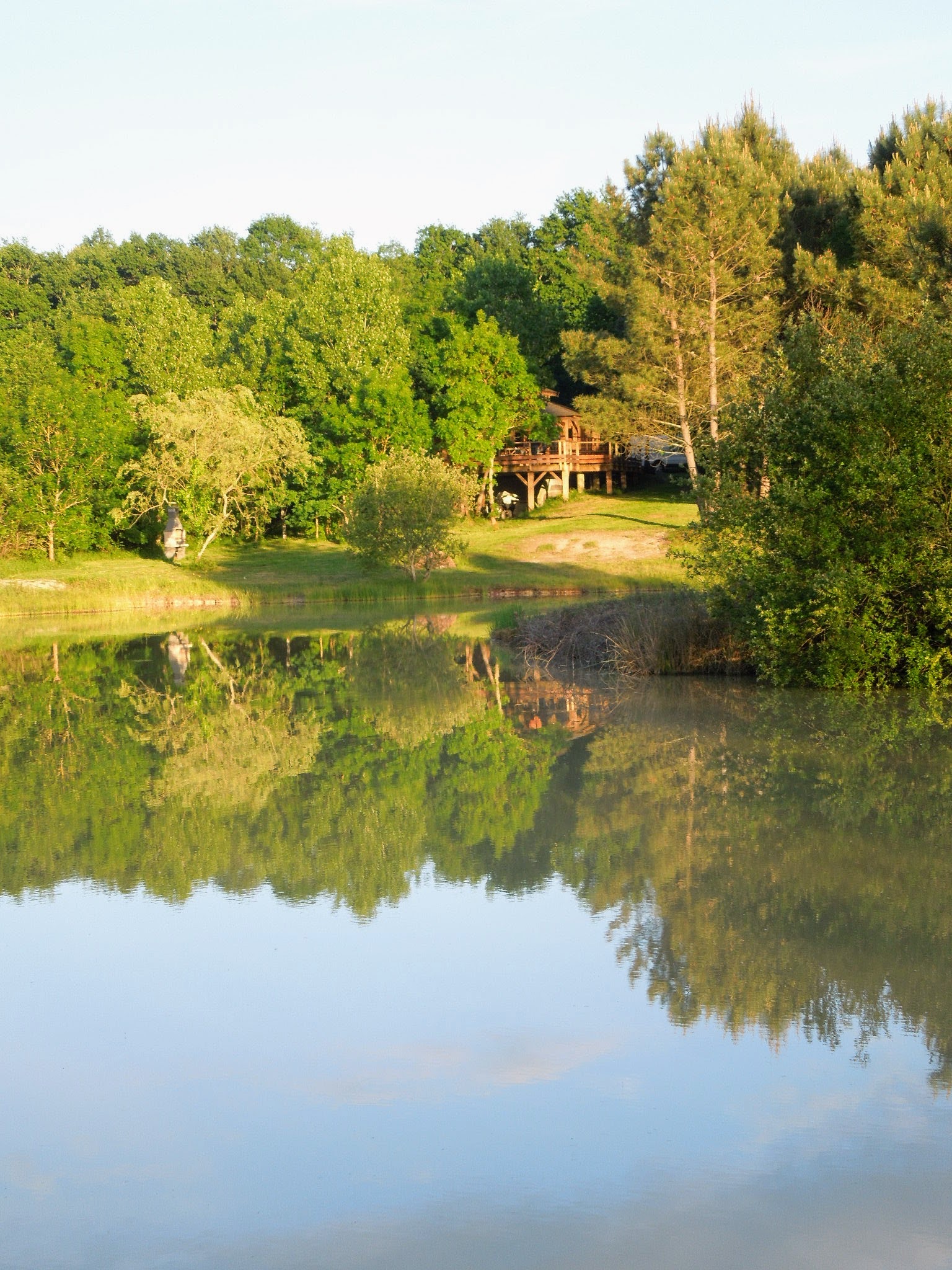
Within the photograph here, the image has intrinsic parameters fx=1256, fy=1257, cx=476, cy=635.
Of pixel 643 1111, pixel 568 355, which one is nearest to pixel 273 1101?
pixel 643 1111

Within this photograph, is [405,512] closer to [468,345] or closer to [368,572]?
[368,572]

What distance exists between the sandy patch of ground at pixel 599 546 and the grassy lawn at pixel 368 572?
6 centimetres

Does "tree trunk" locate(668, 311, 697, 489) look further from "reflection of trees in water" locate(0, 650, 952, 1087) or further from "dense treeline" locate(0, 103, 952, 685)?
"reflection of trees in water" locate(0, 650, 952, 1087)

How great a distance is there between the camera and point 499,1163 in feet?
14.5

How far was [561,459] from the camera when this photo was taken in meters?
52.0

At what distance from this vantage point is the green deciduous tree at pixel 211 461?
4431 cm

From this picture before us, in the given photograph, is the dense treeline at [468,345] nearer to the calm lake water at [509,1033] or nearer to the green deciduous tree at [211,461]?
the green deciduous tree at [211,461]

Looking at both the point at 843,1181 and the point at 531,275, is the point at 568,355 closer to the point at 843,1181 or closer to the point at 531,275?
the point at 531,275

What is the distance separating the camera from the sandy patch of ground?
3981cm

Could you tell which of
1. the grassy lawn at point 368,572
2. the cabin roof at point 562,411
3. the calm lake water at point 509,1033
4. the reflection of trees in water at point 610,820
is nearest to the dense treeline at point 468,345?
the cabin roof at point 562,411

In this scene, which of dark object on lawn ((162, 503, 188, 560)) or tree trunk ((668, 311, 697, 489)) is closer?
tree trunk ((668, 311, 697, 489))

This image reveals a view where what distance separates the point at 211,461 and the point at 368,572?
8634mm

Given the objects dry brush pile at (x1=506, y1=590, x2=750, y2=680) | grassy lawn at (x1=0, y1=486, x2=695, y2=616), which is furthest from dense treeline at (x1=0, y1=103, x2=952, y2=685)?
dry brush pile at (x1=506, y1=590, x2=750, y2=680)

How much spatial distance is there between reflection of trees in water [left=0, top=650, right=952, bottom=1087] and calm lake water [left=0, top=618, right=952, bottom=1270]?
4 centimetres
